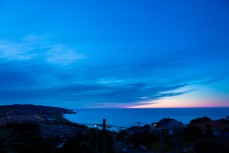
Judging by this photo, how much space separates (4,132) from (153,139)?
25527mm

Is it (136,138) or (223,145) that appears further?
(136,138)

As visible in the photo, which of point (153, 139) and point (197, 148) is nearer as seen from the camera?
point (197, 148)

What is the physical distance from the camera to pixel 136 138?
30328mm

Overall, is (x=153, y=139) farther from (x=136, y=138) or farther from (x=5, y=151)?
(x=5, y=151)

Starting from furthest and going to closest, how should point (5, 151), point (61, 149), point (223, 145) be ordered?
point (223, 145) < point (61, 149) < point (5, 151)

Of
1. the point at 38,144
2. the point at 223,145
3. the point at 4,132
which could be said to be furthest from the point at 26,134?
the point at 223,145

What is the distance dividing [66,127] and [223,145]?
14.4 meters

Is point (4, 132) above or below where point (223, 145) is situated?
above

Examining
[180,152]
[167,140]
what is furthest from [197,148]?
[167,140]

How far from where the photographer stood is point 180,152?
772 inches

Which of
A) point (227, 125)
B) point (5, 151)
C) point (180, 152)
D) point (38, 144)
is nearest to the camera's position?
point (5, 151)

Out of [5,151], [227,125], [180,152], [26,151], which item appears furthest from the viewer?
[227,125]

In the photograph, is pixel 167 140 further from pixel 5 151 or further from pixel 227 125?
pixel 5 151

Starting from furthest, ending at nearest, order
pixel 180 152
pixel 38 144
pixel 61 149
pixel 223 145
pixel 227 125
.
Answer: pixel 227 125 < pixel 180 152 < pixel 223 145 < pixel 61 149 < pixel 38 144
